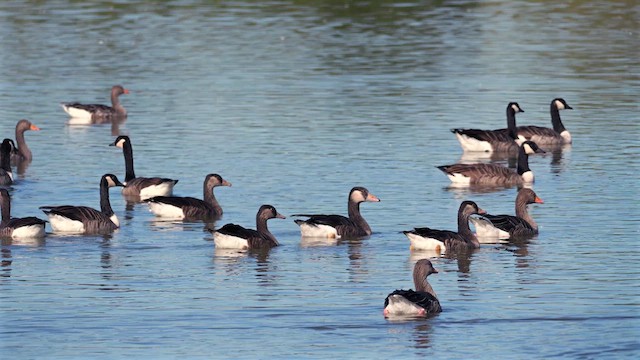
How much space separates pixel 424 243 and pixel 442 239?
0.90 feet

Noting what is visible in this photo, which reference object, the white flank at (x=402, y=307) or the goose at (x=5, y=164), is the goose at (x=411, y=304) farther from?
the goose at (x=5, y=164)

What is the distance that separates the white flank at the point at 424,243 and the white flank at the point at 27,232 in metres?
5.82

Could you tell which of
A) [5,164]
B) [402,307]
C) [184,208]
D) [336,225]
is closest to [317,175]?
[184,208]

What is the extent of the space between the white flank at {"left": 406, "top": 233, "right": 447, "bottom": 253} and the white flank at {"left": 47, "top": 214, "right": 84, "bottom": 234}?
548 centimetres

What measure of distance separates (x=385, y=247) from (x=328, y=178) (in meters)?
6.42

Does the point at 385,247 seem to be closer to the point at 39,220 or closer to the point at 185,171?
the point at 39,220

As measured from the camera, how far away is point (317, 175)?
31.3 meters

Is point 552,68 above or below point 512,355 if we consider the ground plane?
above

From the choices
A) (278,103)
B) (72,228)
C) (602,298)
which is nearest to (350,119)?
(278,103)

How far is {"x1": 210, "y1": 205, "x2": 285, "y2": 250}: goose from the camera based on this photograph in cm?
2411

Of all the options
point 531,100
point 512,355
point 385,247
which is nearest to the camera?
point 512,355

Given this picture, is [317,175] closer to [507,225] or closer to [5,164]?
[5,164]

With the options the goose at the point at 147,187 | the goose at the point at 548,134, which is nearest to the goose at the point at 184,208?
the goose at the point at 147,187

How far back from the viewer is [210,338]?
61.4 feet
